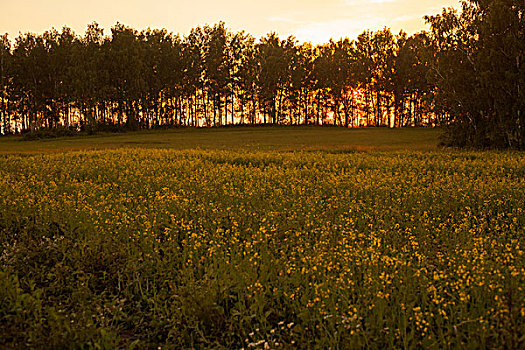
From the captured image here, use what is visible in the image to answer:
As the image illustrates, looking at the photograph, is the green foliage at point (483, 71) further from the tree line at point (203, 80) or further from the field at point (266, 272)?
the tree line at point (203, 80)

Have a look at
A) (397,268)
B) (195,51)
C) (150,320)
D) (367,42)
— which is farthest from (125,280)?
(367,42)

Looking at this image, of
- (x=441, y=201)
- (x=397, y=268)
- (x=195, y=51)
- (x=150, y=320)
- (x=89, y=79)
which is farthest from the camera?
(x=195, y=51)

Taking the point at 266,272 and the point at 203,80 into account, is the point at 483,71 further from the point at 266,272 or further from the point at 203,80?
the point at 203,80

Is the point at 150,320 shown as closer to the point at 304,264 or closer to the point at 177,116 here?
the point at 304,264

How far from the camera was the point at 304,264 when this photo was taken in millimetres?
6559

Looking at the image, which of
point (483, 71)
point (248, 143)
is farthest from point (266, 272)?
point (248, 143)

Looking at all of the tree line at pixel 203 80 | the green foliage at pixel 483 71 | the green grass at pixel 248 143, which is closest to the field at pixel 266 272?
the green foliage at pixel 483 71

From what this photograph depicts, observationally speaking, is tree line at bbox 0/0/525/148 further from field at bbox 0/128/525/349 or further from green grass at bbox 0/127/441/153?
field at bbox 0/128/525/349

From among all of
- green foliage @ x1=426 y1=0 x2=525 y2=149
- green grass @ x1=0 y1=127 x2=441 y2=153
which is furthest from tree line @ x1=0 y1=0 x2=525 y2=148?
green foliage @ x1=426 y1=0 x2=525 y2=149

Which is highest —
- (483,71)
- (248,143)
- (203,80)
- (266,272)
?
(203,80)

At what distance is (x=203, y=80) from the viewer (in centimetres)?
10000

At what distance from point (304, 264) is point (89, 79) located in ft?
259

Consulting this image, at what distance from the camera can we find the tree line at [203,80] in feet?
272

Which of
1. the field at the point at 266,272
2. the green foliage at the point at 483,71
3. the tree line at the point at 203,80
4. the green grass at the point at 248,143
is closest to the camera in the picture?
the field at the point at 266,272
